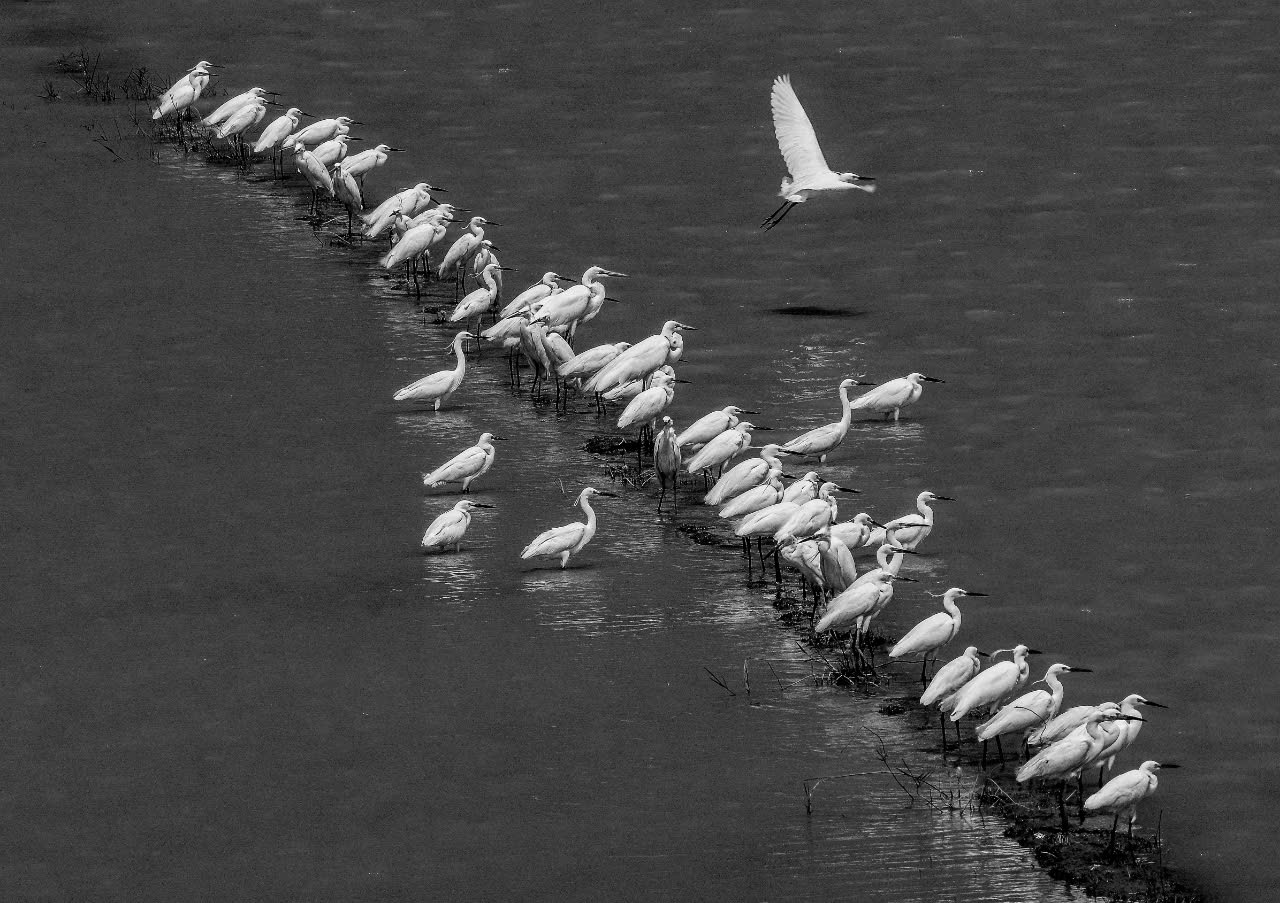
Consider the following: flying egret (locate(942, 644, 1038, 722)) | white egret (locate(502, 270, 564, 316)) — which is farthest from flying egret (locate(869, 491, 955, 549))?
white egret (locate(502, 270, 564, 316))

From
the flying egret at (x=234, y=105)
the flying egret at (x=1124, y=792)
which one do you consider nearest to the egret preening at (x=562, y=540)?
the flying egret at (x=1124, y=792)

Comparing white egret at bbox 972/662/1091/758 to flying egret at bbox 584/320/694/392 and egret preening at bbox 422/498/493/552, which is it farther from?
flying egret at bbox 584/320/694/392

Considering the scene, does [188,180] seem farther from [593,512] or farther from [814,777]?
[814,777]

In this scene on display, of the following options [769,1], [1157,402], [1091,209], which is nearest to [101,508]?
[1157,402]

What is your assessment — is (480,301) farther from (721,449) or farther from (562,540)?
(562,540)

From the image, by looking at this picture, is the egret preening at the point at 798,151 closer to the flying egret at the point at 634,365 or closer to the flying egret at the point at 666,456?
the flying egret at the point at 634,365

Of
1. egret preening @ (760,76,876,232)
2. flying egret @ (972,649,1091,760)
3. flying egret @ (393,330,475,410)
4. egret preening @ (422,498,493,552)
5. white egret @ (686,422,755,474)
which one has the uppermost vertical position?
egret preening @ (760,76,876,232)

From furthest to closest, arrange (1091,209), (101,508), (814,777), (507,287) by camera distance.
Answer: (1091,209), (507,287), (101,508), (814,777)
